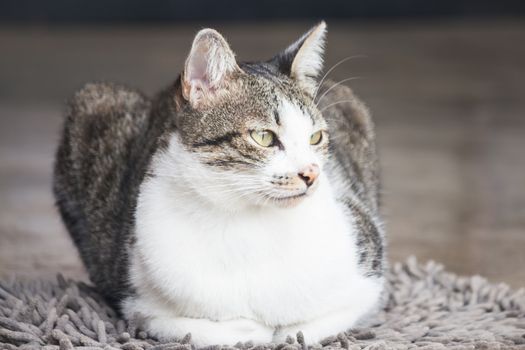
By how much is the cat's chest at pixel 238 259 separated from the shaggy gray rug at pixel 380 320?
103 mm

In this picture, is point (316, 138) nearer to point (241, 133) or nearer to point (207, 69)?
point (241, 133)

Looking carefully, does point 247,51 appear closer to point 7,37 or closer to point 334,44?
point 334,44

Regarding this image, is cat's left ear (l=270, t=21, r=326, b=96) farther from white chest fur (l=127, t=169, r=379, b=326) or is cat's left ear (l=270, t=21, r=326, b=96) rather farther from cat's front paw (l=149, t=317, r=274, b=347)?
cat's front paw (l=149, t=317, r=274, b=347)

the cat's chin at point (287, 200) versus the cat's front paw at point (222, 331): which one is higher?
the cat's chin at point (287, 200)

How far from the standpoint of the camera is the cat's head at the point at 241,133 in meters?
2.18

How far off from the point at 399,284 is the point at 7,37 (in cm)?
756

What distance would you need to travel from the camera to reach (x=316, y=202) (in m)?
2.36

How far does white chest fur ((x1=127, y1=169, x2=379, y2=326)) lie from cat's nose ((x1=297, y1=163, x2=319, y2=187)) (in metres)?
0.14

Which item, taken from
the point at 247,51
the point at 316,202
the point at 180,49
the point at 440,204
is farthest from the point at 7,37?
the point at 316,202

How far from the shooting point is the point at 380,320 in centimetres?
266

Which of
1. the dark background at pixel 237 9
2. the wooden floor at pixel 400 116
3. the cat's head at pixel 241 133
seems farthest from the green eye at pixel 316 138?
the dark background at pixel 237 9

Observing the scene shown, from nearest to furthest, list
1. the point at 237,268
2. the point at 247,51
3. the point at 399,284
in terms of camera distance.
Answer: the point at 237,268
the point at 399,284
the point at 247,51

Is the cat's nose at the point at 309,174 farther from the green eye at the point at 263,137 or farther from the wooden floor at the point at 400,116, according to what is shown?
the wooden floor at the point at 400,116

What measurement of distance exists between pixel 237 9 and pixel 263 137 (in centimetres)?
808
